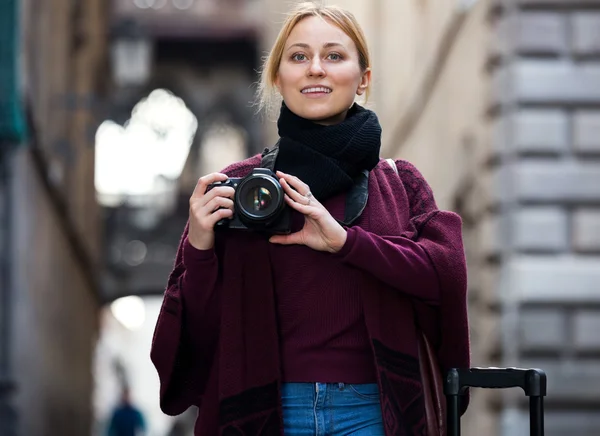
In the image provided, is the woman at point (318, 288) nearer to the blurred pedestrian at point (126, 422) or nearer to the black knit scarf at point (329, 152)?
the black knit scarf at point (329, 152)

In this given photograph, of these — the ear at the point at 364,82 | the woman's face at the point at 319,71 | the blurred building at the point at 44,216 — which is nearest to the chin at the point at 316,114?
the woman's face at the point at 319,71

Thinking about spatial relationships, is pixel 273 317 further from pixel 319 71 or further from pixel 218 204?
pixel 319 71

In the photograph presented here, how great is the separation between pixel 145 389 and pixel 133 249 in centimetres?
2728

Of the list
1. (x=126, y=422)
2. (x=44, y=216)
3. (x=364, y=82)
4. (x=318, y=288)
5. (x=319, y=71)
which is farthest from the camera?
(x=126, y=422)

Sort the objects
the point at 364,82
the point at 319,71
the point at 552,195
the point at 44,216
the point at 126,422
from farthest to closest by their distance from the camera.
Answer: the point at 126,422, the point at 44,216, the point at 552,195, the point at 364,82, the point at 319,71

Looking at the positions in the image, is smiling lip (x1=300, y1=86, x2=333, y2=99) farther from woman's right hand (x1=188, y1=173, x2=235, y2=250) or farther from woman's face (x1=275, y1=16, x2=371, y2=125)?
woman's right hand (x1=188, y1=173, x2=235, y2=250)

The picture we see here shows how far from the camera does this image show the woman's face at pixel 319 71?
3262 mm

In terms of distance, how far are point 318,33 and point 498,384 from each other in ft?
3.02

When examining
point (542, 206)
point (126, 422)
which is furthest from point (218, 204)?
point (126, 422)

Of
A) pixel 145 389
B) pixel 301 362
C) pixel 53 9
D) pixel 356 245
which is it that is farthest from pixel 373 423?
pixel 145 389

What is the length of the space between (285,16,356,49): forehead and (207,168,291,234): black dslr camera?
0.38m

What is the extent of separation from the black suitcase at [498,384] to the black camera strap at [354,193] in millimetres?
426

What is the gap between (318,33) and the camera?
3.27 meters

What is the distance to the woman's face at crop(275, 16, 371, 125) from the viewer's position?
3.26 meters
